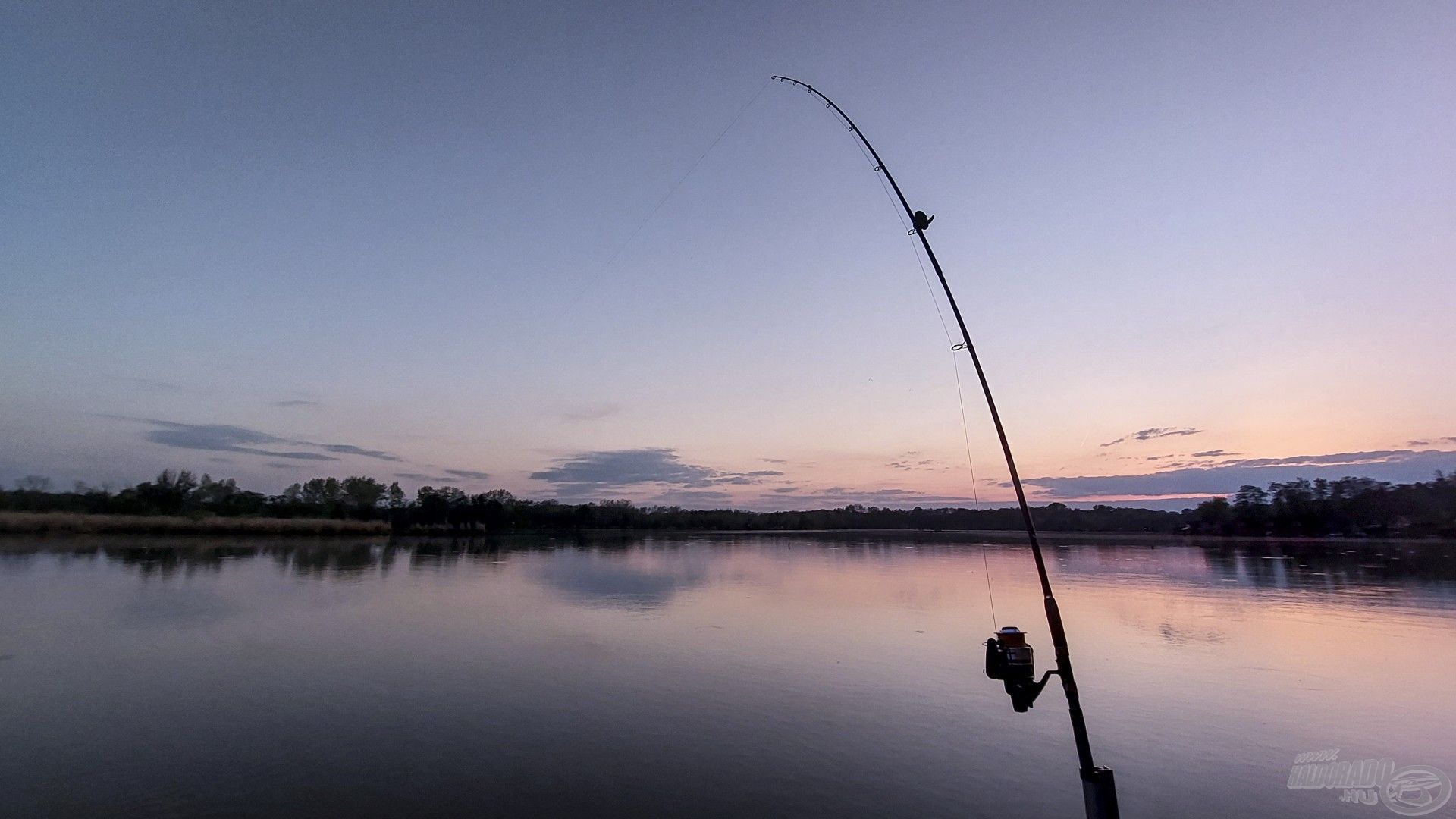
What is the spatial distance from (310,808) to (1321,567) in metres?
53.7

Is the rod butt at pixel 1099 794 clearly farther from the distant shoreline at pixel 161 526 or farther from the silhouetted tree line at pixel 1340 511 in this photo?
the silhouetted tree line at pixel 1340 511

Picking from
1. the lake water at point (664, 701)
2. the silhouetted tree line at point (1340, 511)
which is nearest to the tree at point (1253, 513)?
the silhouetted tree line at point (1340, 511)

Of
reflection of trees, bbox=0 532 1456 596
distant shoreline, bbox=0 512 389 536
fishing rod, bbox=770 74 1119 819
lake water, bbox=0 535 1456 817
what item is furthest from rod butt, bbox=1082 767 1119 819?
distant shoreline, bbox=0 512 389 536

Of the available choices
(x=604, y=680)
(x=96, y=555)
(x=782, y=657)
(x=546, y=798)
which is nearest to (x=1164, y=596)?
(x=782, y=657)

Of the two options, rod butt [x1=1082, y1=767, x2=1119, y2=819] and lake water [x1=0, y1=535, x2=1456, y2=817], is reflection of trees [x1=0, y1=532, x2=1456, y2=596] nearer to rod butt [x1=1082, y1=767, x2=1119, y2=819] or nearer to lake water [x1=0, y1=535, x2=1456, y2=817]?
lake water [x1=0, y1=535, x2=1456, y2=817]

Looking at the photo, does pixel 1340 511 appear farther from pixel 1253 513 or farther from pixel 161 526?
pixel 161 526

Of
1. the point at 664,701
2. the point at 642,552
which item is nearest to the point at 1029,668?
the point at 664,701

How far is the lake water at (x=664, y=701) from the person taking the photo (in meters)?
7.86

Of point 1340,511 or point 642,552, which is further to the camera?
point 1340,511

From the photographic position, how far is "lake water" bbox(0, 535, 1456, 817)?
7863mm

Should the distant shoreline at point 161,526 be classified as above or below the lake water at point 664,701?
above

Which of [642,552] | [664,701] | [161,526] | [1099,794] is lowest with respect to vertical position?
[642,552]

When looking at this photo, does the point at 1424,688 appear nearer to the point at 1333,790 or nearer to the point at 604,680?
the point at 1333,790

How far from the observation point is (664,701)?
11.5 metres
